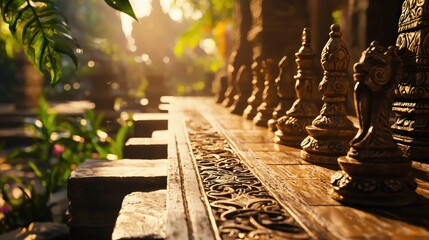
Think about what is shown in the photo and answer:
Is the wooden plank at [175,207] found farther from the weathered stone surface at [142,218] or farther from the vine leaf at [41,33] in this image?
the vine leaf at [41,33]

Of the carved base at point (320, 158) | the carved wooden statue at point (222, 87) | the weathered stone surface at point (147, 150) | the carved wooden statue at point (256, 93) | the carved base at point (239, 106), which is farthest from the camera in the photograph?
the carved wooden statue at point (222, 87)

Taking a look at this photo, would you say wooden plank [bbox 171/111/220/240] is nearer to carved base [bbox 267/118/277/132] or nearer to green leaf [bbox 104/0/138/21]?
green leaf [bbox 104/0/138/21]

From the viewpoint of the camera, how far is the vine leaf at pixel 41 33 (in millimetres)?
2115

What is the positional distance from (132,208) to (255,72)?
117 inches

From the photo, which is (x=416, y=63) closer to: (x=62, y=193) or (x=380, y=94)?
(x=380, y=94)

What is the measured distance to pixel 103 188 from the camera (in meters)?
2.49

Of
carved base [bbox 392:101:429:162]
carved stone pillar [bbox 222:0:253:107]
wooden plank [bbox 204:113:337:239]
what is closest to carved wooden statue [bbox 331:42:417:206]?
wooden plank [bbox 204:113:337:239]

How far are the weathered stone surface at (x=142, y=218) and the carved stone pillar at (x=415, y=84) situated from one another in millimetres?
1335

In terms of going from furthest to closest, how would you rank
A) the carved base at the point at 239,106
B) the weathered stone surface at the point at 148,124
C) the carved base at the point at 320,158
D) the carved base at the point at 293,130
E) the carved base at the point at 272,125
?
1. the carved base at the point at 239,106
2. the weathered stone surface at the point at 148,124
3. the carved base at the point at 272,125
4. the carved base at the point at 293,130
5. the carved base at the point at 320,158

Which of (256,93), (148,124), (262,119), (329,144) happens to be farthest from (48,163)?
(329,144)

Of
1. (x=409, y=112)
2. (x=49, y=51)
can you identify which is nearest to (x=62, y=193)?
(x=49, y=51)

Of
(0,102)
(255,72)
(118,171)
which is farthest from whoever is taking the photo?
(0,102)

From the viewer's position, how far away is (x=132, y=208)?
1.81m

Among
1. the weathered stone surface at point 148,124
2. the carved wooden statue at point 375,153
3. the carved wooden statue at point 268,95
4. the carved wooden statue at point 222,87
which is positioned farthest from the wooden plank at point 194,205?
the carved wooden statue at point 222,87
